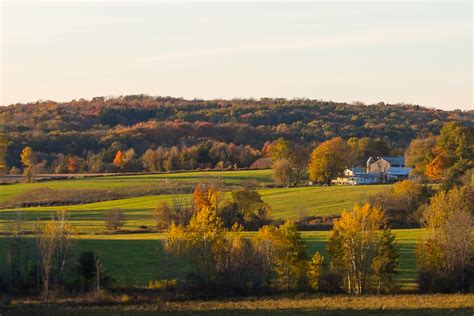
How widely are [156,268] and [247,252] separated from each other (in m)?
6.50

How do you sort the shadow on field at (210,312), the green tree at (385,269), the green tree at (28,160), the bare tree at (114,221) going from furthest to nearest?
the green tree at (28,160) → the bare tree at (114,221) → the green tree at (385,269) → the shadow on field at (210,312)

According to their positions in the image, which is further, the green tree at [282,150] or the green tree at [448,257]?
the green tree at [282,150]

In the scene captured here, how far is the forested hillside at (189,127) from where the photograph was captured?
108500 millimetres

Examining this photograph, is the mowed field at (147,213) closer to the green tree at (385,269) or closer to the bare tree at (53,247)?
the green tree at (385,269)

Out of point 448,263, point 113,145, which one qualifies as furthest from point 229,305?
point 113,145

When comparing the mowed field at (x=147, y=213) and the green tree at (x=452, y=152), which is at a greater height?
the green tree at (x=452, y=152)

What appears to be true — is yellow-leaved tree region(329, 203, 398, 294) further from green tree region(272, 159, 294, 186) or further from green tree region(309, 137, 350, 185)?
green tree region(309, 137, 350, 185)

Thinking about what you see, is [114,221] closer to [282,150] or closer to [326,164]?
[326,164]

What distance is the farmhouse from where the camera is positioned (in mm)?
93938

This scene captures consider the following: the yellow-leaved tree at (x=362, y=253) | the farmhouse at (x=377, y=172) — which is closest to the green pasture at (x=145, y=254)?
the yellow-leaved tree at (x=362, y=253)

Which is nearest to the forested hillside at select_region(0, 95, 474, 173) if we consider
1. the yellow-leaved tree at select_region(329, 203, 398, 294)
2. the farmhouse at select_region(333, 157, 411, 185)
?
the farmhouse at select_region(333, 157, 411, 185)

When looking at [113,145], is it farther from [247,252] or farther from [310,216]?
[247,252]

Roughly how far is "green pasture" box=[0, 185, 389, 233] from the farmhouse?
13651 millimetres

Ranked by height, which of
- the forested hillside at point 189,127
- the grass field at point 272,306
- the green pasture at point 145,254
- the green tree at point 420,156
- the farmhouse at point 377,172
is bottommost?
the grass field at point 272,306
